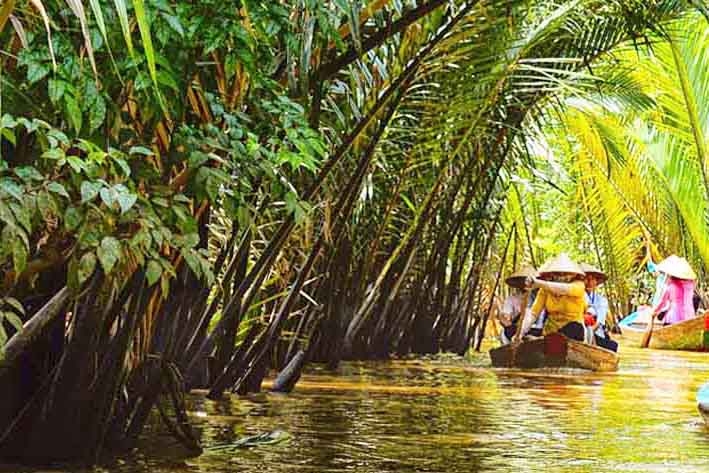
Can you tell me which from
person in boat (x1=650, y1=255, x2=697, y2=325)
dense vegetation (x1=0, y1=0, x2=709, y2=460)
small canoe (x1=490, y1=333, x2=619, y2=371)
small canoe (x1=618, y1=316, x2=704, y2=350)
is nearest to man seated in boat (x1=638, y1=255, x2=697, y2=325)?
person in boat (x1=650, y1=255, x2=697, y2=325)

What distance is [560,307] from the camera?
44.2 ft

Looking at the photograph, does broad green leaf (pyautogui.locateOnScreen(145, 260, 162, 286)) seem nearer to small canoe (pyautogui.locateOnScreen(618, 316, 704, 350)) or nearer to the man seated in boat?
small canoe (pyautogui.locateOnScreen(618, 316, 704, 350))

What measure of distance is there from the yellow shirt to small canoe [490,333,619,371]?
29.4 inches

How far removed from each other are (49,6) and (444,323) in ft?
38.5

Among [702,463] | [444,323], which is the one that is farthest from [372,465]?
[444,323]

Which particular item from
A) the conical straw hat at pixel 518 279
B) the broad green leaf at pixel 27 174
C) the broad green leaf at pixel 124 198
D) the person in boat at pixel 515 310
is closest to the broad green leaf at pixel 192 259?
the broad green leaf at pixel 124 198

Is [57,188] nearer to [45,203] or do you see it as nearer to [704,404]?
[45,203]

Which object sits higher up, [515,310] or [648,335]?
[648,335]

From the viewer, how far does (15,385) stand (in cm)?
468

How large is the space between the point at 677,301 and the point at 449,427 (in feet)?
50.7

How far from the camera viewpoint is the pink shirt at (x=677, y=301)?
21.4m

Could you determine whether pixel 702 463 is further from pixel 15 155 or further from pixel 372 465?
pixel 15 155

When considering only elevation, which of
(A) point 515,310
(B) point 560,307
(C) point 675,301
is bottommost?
(B) point 560,307

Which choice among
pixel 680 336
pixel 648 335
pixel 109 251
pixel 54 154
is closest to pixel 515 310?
pixel 680 336
